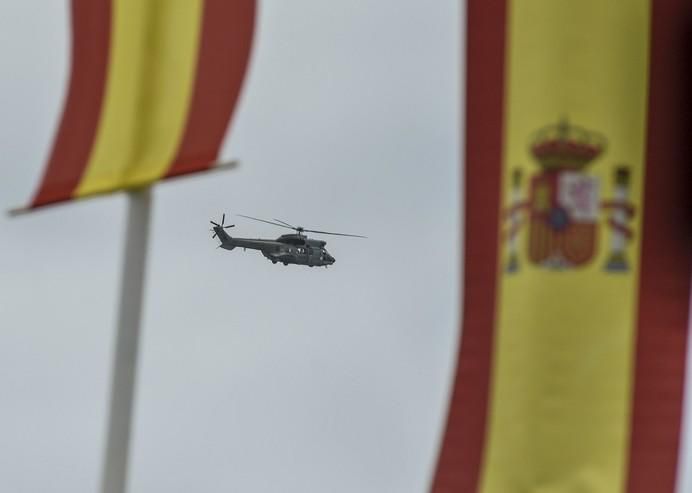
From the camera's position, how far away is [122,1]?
456 inches

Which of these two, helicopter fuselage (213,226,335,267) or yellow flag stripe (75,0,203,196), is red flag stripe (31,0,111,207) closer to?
yellow flag stripe (75,0,203,196)

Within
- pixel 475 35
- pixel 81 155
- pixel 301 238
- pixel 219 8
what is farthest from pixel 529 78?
pixel 301 238

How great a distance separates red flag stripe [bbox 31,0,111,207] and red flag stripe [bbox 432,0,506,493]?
86.6 inches

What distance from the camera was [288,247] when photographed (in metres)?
39.9

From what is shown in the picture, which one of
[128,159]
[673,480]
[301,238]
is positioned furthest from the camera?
[301,238]

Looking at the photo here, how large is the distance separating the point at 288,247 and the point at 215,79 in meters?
28.7

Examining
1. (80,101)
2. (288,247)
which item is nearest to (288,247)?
(288,247)

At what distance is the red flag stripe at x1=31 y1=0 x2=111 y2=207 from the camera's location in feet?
37.2

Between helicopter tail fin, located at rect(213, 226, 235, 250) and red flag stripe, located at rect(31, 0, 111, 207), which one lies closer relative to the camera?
red flag stripe, located at rect(31, 0, 111, 207)

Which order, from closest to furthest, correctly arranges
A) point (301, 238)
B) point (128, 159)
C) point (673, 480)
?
point (673, 480) → point (128, 159) → point (301, 238)


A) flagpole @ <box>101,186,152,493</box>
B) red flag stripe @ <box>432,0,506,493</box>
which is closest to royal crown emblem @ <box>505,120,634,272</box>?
red flag stripe @ <box>432,0,506,493</box>

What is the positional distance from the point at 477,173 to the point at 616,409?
1444 mm

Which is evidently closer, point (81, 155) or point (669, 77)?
point (669, 77)

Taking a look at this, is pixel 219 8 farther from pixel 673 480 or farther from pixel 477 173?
pixel 673 480
